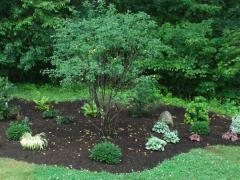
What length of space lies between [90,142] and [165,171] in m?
1.93

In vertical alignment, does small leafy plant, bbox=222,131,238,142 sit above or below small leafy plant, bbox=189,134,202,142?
below

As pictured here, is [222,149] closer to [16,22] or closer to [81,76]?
[81,76]

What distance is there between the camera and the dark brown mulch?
27.8 ft

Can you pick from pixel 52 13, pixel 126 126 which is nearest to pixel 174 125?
pixel 126 126

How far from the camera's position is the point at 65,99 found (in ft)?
42.8

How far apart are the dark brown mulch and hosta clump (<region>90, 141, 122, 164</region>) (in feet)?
0.33

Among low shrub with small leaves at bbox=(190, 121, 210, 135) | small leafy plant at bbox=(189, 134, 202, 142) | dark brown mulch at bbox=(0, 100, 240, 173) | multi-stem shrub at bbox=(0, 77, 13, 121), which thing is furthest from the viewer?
multi-stem shrub at bbox=(0, 77, 13, 121)

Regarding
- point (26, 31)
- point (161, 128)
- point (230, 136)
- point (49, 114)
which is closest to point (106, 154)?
point (161, 128)

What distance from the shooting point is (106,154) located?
27.7 ft

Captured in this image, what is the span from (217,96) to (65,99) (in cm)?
→ 506

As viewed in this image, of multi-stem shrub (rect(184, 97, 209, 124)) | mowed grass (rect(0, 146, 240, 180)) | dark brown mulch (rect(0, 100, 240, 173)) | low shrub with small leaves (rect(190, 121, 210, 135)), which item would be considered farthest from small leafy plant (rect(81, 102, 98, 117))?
mowed grass (rect(0, 146, 240, 180))

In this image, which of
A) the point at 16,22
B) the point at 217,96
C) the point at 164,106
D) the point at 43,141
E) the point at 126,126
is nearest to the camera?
the point at 43,141

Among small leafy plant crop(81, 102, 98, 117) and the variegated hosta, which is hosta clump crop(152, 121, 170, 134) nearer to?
small leafy plant crop(81, 102, 98, 117)

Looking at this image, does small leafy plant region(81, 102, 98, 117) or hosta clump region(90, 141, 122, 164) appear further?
small leafy plant region(81, 102, 98, 117)
